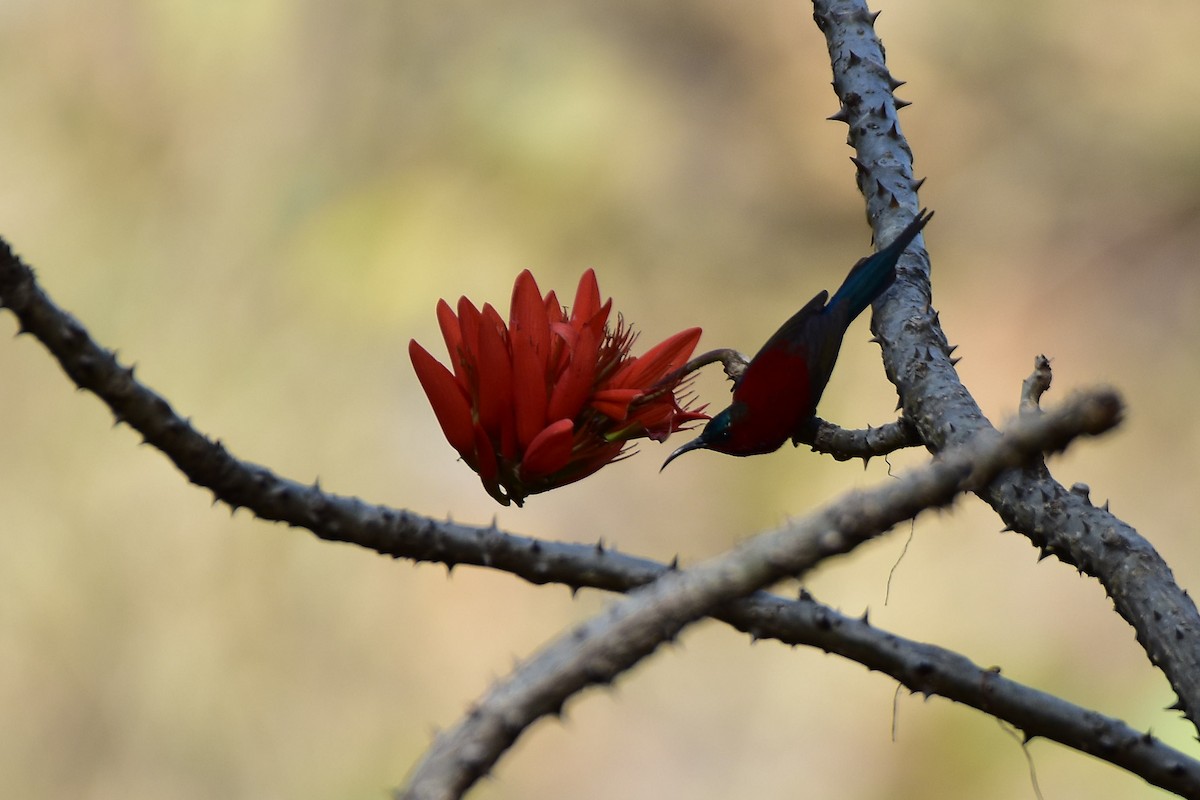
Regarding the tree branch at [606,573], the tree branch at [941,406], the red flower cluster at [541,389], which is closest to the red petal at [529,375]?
the red flower cluster at [541,389]

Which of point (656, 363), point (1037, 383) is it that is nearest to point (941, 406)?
point (1037, 383)

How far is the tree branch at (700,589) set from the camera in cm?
33

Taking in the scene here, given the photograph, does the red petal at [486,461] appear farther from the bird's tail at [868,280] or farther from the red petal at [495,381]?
the bird's tail at [868,280]

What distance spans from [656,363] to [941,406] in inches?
7.3

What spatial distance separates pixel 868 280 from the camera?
0.74 metres

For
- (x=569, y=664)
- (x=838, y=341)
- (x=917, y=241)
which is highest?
(x=917, y=241)

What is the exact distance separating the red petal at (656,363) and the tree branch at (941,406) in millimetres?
159

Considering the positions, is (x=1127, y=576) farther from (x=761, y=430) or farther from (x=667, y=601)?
(x=667, y=601)

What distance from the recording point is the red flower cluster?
2.02 ft

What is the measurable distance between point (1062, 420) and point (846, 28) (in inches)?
25.7

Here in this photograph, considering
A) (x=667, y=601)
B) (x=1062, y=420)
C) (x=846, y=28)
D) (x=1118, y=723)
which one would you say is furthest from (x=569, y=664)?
(x=846, y=28)

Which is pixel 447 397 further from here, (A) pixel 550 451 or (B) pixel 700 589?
(B) pixel 700 589

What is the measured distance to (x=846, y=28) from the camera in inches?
35.4

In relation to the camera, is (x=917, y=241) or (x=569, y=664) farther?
(x=917, y=241)
